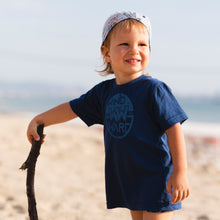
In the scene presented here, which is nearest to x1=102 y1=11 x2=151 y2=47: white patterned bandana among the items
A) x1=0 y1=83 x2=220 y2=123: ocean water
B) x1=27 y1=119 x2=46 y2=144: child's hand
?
x1=27 y1=119 x2=46 y2=144: child's hand

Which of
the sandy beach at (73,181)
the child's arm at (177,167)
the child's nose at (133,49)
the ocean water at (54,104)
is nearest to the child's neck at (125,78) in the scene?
the child's nose at (133,49)

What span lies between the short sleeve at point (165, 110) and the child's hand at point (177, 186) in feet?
0.88

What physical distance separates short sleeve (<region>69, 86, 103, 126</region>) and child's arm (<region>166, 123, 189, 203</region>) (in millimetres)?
669

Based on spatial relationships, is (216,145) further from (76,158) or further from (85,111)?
(85,111)

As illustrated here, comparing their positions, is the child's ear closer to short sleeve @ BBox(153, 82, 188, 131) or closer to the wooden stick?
short sleeve @ BBox(153, 82, 188, 131)

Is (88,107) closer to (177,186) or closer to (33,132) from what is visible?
(33,132)

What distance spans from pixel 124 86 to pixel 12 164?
4048 mm

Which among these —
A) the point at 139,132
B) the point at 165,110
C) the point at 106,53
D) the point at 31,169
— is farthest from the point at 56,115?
the point at 165,110

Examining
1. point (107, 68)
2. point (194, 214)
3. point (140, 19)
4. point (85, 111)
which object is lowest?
point (194, 214)

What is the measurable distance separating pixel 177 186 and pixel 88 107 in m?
0.88

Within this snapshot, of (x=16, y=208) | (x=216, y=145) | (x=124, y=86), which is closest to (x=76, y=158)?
(x=16, y=208)

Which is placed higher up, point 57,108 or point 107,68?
point 107,68

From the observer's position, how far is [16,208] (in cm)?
387

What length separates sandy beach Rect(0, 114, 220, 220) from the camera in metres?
3.91
